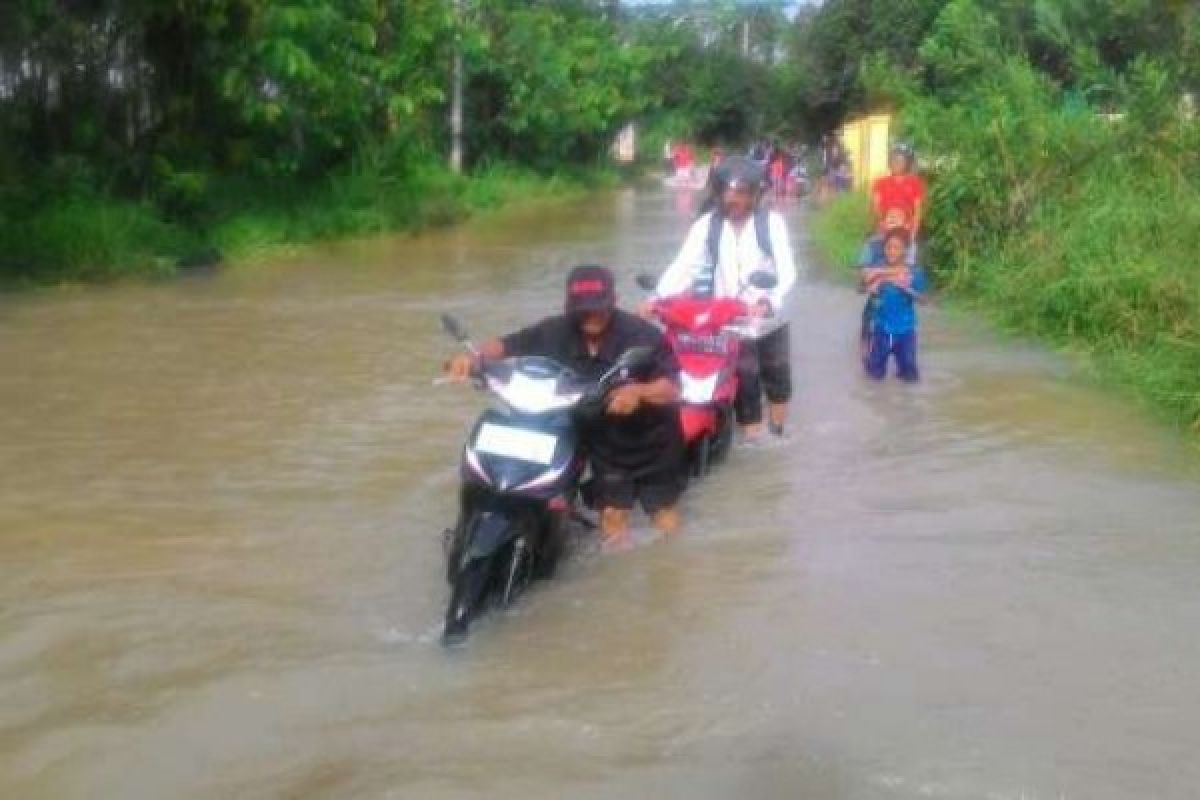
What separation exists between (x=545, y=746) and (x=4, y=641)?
77.8 inches

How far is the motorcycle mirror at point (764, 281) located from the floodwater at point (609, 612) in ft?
2.85

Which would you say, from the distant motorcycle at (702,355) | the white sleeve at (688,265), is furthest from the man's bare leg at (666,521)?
the white sleeve at (688,265)

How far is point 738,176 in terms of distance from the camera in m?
7.85

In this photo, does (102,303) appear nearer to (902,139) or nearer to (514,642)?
(902,139)

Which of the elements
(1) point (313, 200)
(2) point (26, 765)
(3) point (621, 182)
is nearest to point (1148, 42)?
(1) point (313, 200)

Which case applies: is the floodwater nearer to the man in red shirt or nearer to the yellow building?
the man in red shirt

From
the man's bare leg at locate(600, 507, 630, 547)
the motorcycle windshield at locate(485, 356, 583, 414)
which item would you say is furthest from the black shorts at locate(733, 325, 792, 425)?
the motorcycle windshield at locate(485, 356, 583, 414)

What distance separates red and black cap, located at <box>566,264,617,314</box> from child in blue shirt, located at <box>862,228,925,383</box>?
14.2ft

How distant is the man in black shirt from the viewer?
589cm

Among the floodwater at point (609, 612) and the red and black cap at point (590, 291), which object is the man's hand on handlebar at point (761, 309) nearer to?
the floodwater at point (609, 612)

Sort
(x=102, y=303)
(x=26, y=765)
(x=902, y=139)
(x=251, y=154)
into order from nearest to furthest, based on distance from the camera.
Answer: (x=26, y=765) < (x=102, y=303) < (x=902, y=139) < (x=251, y=154)

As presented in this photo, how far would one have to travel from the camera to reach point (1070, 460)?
798cm

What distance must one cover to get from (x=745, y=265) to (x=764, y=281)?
0.82 feet

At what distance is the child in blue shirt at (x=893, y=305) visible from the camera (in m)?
9.92
